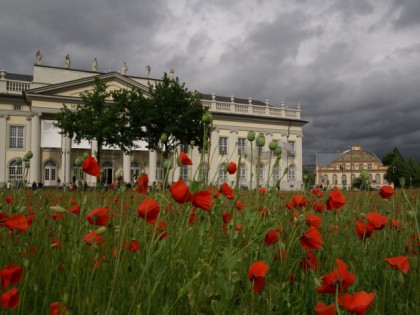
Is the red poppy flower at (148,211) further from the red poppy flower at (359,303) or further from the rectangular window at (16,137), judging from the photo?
the rectangular window at (16,137)

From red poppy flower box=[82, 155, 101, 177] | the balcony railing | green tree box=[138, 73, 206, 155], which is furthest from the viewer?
the balcony railing

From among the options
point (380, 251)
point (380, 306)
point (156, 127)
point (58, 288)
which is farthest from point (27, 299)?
point (156, 127)

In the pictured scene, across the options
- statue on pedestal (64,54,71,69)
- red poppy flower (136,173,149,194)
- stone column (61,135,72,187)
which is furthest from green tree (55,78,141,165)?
red poppy flower (136,173,149,194)

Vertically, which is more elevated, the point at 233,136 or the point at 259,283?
the point at 233,136

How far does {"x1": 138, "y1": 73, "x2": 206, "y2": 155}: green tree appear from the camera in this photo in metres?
24.1

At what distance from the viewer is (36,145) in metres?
30.4

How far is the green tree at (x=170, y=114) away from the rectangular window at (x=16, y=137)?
1304 cm

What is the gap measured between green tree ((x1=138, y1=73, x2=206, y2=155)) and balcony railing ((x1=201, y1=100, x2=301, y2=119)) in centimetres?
1234

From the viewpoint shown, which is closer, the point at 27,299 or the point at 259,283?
the point at 259,283

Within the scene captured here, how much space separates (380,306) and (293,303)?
32cm

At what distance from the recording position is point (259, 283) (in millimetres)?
1052

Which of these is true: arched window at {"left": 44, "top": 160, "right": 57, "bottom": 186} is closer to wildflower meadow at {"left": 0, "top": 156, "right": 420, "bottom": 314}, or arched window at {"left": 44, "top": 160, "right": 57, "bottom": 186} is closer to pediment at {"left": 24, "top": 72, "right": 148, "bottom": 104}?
pediment at {"left": 24, "top": 72, "right": 148, "bottom": 104}

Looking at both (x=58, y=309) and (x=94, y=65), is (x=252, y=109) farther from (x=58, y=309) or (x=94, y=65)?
(x=58, y=309)

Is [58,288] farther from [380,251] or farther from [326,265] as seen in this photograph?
[380,251]
